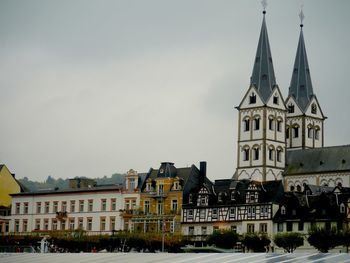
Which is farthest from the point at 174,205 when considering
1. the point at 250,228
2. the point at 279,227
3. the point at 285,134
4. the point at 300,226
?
the point at 285,134

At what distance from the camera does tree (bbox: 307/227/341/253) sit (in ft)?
313

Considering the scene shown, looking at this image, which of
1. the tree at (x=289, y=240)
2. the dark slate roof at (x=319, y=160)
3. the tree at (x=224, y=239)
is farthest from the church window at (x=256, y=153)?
the tree at (x=289, y=240)

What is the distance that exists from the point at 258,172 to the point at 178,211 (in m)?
27.9

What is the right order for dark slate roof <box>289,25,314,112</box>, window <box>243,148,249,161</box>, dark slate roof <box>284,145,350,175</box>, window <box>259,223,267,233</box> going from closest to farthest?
window <box>259,223,267,233</box>
dark slate roof <box>284,145,350,175</box>
window <box>243,148,249,161</box>
dark slate roof <box>289,25,314,112</box>

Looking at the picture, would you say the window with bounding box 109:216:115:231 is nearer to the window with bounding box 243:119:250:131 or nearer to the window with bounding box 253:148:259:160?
the window with bounding box 253:148:259:160

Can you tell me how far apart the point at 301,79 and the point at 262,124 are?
16778mm

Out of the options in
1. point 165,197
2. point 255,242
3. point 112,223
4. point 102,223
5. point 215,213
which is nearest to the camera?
point 255,242

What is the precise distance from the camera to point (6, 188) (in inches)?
5502

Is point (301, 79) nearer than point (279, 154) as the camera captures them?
No

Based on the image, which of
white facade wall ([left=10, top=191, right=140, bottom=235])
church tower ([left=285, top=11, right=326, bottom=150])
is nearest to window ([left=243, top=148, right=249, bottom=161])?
church tower ([left=285, top=11, right=326, bottom=150])

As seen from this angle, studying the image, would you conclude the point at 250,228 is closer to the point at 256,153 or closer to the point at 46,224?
the point at 46,224

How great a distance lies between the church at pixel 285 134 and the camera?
457 feet

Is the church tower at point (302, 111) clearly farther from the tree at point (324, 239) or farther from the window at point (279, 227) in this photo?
the tree at point (324, 239)

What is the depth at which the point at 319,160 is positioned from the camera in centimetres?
14050
